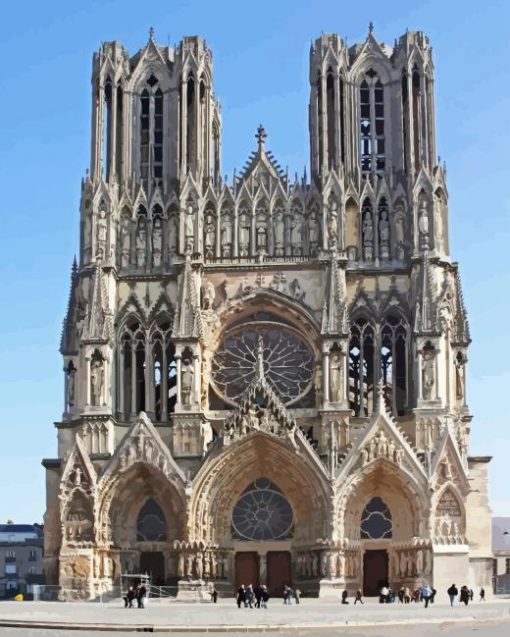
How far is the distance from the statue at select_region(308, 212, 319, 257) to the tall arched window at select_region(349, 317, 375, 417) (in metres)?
3.43

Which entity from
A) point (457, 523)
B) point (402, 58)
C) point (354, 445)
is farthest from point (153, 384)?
point (402, 58)

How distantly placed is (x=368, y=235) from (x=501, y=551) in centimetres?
3874

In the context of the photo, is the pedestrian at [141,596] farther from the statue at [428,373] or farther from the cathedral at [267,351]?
the statue at [428,373]

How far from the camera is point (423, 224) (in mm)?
56000

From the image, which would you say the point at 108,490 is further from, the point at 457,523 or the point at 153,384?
the point at 457,523

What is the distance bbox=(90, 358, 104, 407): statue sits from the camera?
54.3m

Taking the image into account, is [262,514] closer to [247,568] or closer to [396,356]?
[247,568]

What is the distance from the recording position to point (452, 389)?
55.4 metres

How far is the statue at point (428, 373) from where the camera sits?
53.5m

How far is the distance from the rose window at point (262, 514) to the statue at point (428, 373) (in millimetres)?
6957

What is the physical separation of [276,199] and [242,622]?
24.1m

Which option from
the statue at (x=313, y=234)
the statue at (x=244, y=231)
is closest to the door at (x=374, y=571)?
the statue at (x=313, y=234)

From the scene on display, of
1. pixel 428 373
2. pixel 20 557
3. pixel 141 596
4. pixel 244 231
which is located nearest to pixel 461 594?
pixel 428 373

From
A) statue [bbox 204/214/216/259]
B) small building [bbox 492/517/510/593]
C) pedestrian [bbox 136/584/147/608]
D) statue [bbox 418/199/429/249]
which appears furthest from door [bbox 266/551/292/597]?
small building [bbox 492/517/510/593]
